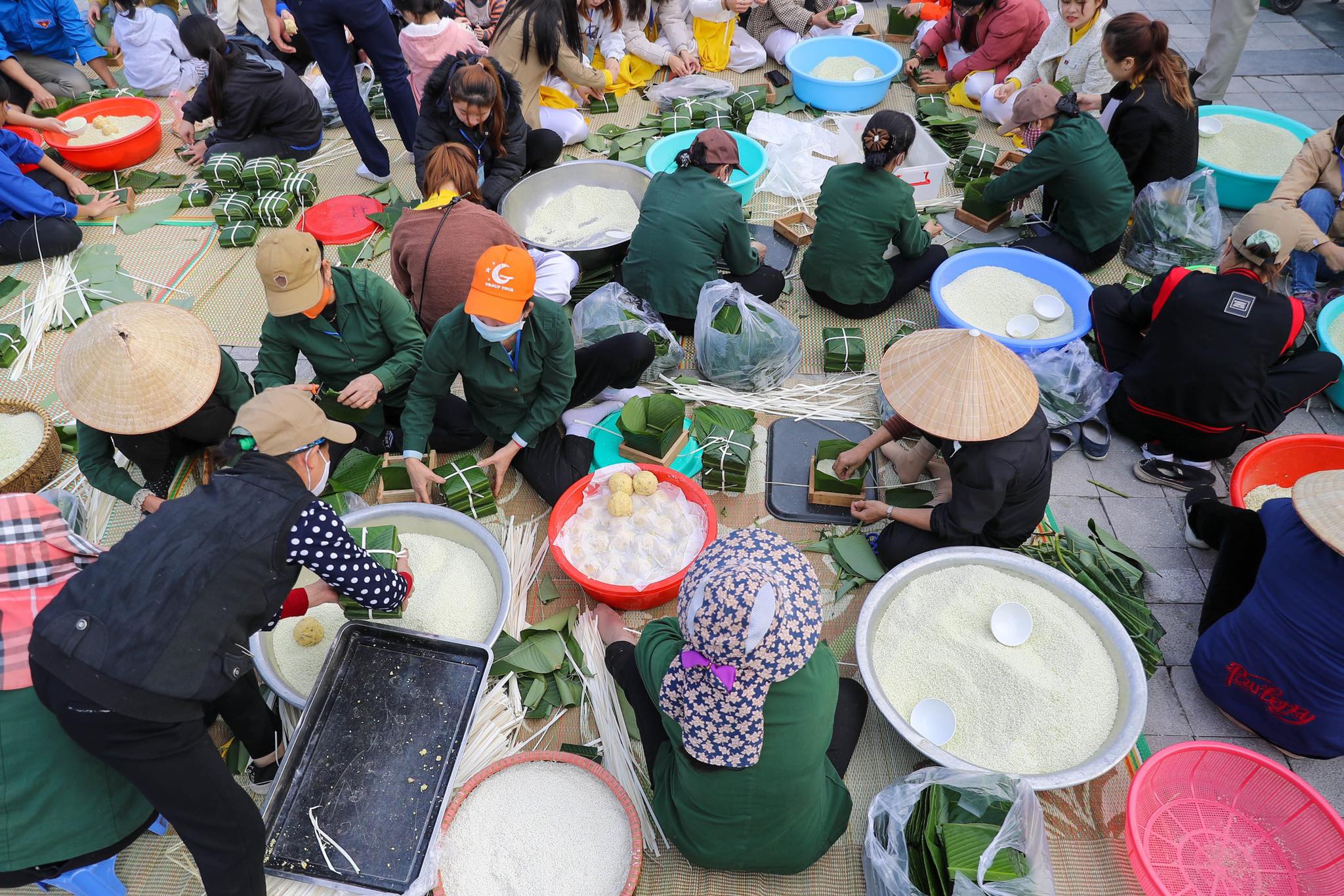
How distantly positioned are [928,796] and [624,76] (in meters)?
5.87

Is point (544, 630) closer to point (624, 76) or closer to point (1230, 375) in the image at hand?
point (1230, 375)

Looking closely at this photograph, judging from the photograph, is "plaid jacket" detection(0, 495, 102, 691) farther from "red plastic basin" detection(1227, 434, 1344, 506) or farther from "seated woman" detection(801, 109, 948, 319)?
"red plastic basin" detection(1227, 434, 1344, 506)

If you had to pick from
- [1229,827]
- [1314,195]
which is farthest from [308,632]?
[1314,195]

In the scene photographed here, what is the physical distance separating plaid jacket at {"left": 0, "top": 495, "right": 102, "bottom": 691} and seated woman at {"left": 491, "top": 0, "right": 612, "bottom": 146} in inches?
158

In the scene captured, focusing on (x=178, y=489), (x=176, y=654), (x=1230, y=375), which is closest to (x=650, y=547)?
(x=176, y=654)

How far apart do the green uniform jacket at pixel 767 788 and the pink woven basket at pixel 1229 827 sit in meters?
0.96

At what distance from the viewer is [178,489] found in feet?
11.0

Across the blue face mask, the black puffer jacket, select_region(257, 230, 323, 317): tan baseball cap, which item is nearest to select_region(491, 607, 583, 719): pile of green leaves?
the blue face mask

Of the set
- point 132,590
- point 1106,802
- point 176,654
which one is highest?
point 132,590

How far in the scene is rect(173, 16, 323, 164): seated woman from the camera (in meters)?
5.38

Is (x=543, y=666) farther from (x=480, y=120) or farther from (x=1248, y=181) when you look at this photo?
(x=1248, y=181)

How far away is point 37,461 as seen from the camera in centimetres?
351

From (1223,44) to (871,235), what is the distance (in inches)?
149

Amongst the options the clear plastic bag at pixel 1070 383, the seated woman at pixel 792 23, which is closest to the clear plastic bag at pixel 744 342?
the clear plastic bag at pixel 1070 383
